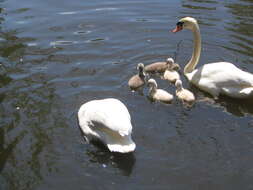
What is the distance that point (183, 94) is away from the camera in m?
8.43

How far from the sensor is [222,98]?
→ 879 centimetres

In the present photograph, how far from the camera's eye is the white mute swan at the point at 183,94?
27.4ft

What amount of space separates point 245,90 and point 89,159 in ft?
10.7

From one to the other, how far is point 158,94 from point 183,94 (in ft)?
1.51

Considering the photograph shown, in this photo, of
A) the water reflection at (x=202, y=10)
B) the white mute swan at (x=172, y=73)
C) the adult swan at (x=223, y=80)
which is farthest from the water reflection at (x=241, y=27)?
the white mute swan at (x=172, y=73)

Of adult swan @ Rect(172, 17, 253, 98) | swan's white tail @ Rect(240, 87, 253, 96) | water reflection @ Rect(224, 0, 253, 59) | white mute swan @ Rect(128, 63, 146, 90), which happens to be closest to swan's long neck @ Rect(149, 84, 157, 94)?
white mute swan @ Rect(128, 63, 146, 90)

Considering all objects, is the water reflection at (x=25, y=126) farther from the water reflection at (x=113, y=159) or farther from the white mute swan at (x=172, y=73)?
the white mute swan at (x=172, y=73)

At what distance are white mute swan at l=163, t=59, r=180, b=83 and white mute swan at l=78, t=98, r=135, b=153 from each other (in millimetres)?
2020

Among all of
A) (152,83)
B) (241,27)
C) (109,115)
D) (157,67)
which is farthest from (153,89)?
(241,27)

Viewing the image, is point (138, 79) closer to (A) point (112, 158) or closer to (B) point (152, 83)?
(B) point (152, 83)

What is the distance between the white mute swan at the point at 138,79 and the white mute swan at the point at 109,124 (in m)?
1.45

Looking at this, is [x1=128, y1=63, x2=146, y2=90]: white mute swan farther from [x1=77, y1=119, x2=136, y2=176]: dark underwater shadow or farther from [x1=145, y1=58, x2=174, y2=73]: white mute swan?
[x1=77, y1=119, x2=136, y2=176]: dark underwater shadow

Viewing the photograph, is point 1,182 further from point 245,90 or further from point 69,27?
point 69,27

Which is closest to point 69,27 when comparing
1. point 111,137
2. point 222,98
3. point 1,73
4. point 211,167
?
point 1,73
